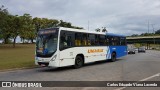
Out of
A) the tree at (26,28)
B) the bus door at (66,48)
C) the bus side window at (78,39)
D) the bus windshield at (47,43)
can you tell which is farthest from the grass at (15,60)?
the tree at (26,28)

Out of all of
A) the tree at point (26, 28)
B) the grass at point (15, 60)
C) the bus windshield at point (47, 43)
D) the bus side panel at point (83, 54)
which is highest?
the tree at point (26, 28)

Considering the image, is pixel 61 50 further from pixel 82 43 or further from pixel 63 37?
pixel 82 43

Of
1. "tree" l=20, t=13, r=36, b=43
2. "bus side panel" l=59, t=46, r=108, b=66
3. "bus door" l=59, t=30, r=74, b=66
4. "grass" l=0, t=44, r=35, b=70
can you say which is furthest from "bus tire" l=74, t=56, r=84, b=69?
"tree" l=20, t=13, r=36, b=43

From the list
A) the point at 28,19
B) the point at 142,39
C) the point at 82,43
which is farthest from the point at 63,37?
the point at 142,39

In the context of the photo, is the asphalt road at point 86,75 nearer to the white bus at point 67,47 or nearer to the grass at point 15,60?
the white bus at point 67,47

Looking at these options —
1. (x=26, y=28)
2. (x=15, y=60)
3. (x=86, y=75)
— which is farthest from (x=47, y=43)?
(x=26, y=28)

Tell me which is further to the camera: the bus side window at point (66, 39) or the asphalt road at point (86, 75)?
the bus side window at point (66, 39)

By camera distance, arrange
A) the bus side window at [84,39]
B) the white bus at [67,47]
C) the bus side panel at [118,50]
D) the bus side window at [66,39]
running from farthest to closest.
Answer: the bus side panel at [118,50]
the bus side window at [84,39]
the bus side window at [66,39]
the white bus at [67,47]

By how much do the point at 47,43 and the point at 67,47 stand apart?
1462 millimetres

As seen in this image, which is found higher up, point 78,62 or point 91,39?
point 91,39

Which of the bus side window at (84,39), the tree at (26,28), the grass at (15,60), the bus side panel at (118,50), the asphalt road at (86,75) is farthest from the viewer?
the tree at (26,28)

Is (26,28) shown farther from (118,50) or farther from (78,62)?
(78,62)

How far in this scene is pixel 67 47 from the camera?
63.6ft

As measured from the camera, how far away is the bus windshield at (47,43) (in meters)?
18.5
